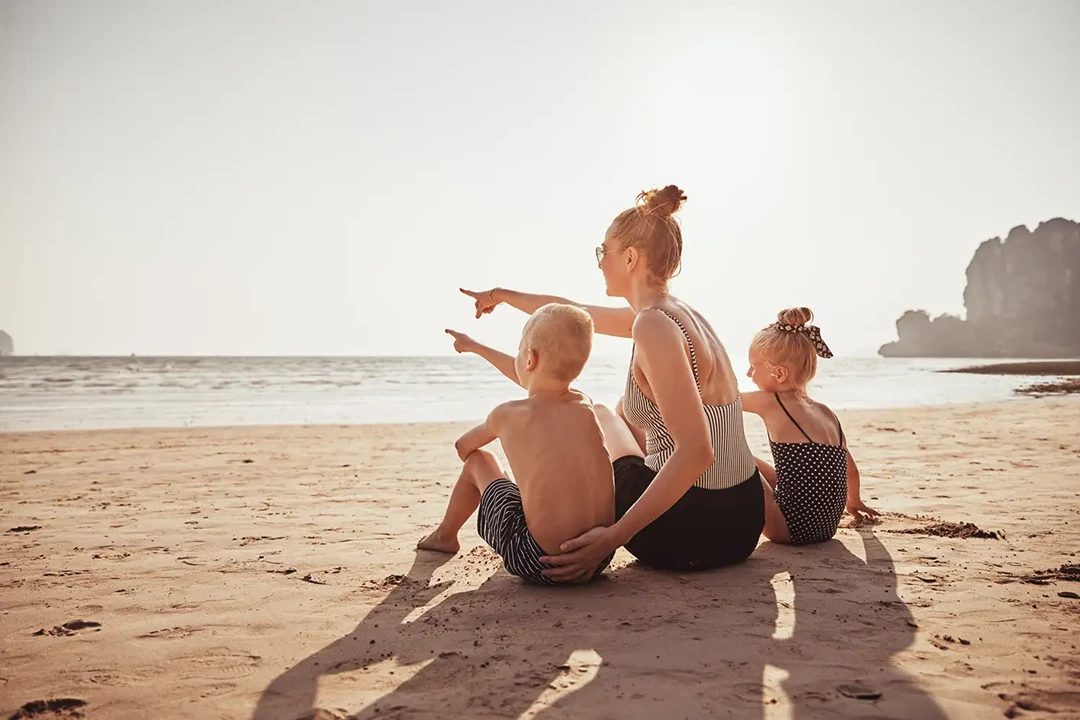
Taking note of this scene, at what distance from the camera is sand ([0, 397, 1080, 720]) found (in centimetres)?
198

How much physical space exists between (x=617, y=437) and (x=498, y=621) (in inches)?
42.4

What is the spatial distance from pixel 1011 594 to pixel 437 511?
133 inches

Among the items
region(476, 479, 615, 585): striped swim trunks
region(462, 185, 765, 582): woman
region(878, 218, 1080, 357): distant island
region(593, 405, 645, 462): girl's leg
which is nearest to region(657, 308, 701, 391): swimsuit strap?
region(462, 185, 765, 582): woman

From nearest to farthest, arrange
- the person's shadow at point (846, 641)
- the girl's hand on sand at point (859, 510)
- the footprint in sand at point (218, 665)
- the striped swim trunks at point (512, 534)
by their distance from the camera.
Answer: the person's shadow at point (846, 641) → the footprint in sand at point (218, 665) → the striped swim trunks at point (512, 534) → the girl's hand on sand at point (859, 510)

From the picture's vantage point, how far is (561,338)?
107 inches

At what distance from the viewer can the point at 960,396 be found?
1878cm

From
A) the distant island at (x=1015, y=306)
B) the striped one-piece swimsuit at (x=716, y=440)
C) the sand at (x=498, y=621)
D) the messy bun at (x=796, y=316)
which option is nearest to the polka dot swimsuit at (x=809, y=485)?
the sand at (x=498, y=621)

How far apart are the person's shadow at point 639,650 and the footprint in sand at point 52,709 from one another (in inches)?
20.4

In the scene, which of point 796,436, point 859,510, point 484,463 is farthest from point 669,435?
point 859,510

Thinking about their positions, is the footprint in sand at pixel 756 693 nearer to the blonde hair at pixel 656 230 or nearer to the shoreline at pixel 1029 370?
the blonde hair at pixel 656 230

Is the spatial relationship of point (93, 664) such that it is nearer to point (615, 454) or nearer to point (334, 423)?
point (615, 454)

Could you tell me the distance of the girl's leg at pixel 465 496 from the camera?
10.9 feet

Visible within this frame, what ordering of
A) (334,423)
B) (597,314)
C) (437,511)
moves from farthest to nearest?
(334,423), (437,511), (597,314)

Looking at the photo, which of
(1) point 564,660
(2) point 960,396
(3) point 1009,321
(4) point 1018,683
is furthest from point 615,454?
(3) point 1009,321
